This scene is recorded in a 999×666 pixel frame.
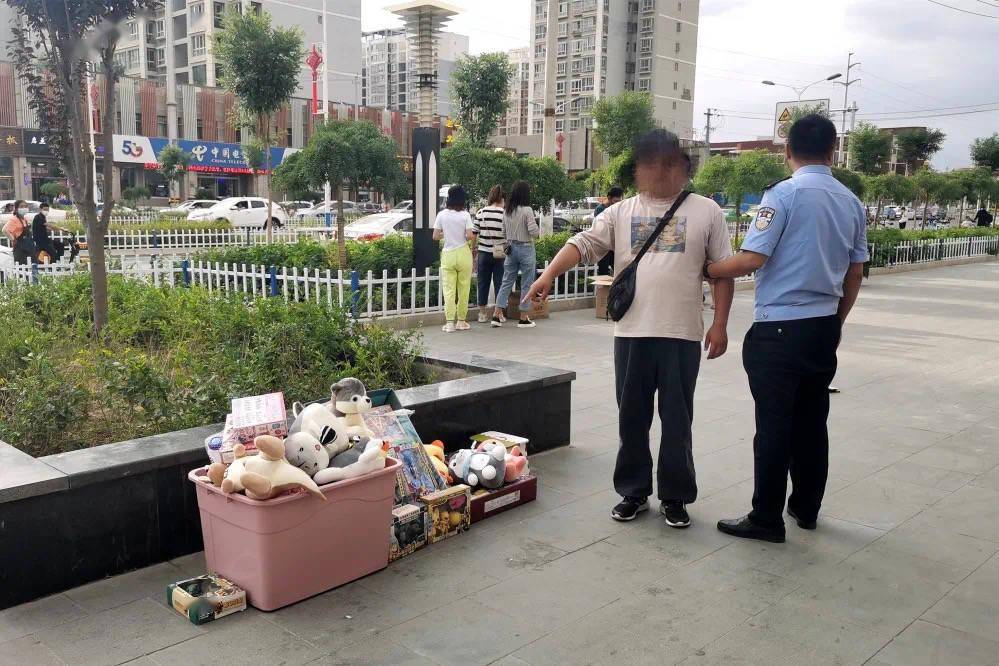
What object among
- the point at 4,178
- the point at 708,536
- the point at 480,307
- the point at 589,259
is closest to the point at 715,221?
the point at 589,259

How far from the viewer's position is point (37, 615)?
123 inches

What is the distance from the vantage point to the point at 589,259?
4.05 m

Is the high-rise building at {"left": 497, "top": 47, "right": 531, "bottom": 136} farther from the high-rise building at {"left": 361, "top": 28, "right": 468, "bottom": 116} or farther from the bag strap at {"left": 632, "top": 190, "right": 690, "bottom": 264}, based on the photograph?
the bag strap at {"left": 632, "top": 190, "right": 690, "bottom": 264}

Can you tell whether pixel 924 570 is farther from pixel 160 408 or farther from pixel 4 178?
pixel 4 178

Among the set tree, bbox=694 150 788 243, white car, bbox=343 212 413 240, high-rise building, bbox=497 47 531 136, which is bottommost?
white car, bbox=343 212 413 240

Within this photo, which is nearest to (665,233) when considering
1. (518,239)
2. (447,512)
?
(447,512)

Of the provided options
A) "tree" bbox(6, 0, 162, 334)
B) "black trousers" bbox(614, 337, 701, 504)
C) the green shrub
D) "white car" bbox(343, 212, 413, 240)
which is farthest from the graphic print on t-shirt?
"white car" bbox(343, 212, 413, 240)

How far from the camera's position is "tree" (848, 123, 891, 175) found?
30.1m

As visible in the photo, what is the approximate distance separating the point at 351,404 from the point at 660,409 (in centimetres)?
146

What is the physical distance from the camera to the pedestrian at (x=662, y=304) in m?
3.87

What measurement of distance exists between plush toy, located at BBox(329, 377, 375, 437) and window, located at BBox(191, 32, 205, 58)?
202 feet

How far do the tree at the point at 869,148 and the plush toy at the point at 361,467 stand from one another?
30762mm

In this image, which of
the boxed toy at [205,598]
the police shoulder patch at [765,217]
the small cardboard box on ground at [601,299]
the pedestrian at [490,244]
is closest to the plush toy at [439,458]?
the boxed toy at [205,598]

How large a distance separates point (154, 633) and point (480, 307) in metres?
8.02
